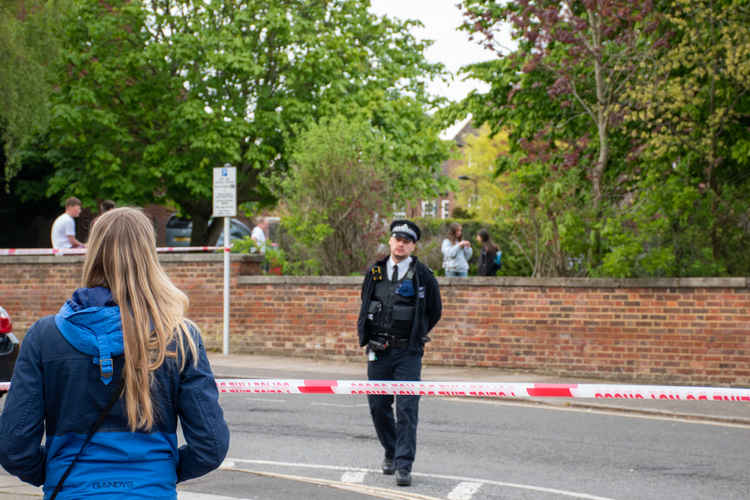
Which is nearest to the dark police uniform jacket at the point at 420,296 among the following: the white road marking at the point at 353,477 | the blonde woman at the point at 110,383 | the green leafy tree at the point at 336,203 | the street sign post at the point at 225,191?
the white road marking at the point at 353,477

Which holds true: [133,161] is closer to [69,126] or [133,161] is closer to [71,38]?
[69,126]

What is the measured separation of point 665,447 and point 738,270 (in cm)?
656

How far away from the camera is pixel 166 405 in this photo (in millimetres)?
2924

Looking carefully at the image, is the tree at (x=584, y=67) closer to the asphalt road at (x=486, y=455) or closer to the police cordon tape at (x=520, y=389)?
the asphalt road at (x=486, y=455)

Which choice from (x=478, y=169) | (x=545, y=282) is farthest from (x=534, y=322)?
(x=478, y=169)

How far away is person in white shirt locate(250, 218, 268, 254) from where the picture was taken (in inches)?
671

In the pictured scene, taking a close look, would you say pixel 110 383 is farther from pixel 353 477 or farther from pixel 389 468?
pixel 389 468

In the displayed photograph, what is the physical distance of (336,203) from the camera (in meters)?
15.8

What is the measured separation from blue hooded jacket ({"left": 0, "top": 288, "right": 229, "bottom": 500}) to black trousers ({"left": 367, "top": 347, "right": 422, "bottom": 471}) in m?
4.04

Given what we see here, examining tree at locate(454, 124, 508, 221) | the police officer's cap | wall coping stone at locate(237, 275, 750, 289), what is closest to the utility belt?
the police officer's cap

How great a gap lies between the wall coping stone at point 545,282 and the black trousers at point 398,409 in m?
7.33

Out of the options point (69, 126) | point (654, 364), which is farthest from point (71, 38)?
point (654, 364)

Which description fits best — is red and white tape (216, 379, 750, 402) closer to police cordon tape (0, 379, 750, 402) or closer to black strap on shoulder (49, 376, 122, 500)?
police cordon tape (0, 379, 750, 402)

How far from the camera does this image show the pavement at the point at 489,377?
35.2ft
